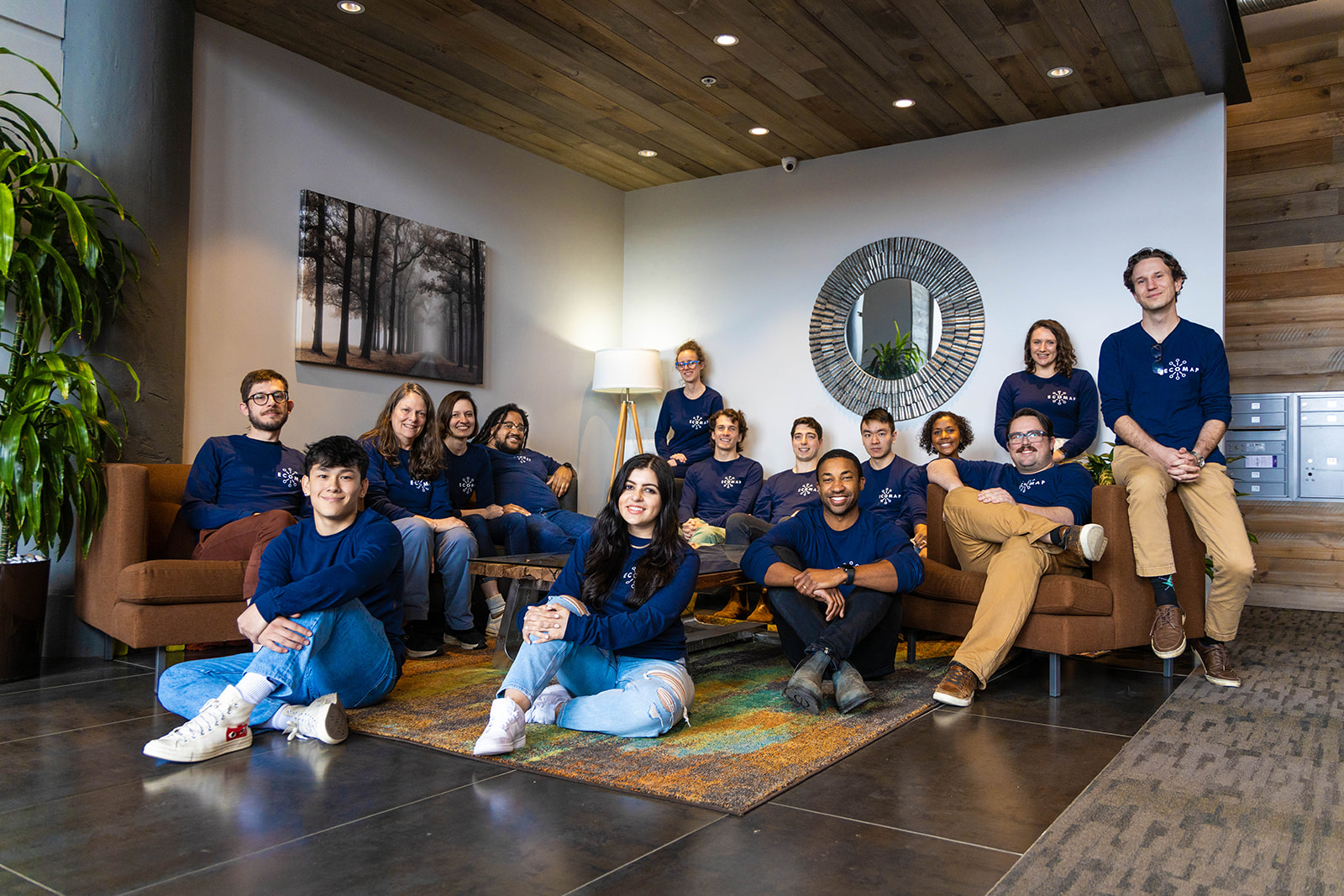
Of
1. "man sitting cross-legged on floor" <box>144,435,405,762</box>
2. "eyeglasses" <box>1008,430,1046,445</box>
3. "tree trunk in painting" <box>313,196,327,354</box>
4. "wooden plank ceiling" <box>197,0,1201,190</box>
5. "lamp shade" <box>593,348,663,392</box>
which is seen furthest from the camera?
"lamp shade" <box>593,348,663,392</box>

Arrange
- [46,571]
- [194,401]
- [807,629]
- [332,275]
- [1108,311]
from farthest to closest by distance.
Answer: [1108,311] → [332,275] → [194,401] → [46,571] → [807,629]

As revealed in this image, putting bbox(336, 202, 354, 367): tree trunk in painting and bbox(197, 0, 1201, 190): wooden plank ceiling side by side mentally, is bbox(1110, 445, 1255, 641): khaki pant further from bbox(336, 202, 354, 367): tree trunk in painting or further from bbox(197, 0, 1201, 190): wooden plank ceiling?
bbox(336, 202, 354, 367): tree trunk in painting

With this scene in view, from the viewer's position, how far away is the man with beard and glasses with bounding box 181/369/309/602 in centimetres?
354

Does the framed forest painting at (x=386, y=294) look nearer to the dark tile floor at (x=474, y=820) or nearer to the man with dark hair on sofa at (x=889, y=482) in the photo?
the man with dark hair on sofa at (x=889, y=482)

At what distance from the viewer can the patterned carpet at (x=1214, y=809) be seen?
1.71 metres

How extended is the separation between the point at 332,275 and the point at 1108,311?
4311mm

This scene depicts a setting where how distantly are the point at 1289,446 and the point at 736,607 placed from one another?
3677 mm

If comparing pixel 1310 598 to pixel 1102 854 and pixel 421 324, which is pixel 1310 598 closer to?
pixel 1102 854

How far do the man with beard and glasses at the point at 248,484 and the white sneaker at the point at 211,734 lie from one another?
1.12 m

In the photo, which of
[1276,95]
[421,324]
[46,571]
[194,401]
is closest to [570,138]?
[421,324]

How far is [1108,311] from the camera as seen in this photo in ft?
17.6

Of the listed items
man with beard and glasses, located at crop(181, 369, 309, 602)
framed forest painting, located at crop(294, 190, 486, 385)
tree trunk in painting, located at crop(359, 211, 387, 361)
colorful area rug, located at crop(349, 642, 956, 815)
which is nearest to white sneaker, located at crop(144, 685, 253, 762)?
colorful area rug, located at crop(349, 642, 956, 815)

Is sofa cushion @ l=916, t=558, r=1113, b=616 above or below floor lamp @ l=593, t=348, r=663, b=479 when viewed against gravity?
below

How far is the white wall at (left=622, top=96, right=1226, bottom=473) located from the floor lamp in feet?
1.12
